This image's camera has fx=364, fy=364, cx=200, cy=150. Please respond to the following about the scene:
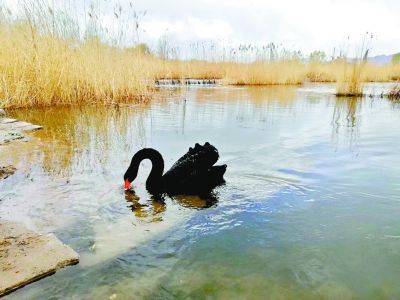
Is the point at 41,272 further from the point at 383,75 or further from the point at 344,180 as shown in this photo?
the point at 383,75

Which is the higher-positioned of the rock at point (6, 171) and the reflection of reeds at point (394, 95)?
the reflection of reeds at point (394, 95)

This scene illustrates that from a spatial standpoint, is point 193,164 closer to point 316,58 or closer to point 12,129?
point 12,129

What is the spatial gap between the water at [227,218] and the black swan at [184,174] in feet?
0.56

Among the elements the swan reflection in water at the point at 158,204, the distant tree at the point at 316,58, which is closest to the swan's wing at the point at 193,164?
the swan reflection in water at the point at 158,204

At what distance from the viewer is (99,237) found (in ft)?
8.80

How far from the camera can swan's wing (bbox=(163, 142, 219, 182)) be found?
383 cm

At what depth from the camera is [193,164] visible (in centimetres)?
388

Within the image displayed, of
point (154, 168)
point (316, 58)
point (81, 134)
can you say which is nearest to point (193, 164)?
point (154, 168)

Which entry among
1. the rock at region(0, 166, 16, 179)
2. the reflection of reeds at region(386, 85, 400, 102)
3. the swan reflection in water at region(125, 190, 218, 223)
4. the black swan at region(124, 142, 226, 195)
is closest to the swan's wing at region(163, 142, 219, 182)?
the black swan at region(124, 142, 226, 195)

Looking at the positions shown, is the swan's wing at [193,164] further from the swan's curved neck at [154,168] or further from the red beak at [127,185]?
the red beak at [127,185]

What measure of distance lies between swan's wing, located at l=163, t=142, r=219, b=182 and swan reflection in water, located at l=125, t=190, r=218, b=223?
0.23 meters

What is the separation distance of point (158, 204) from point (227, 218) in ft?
2.37

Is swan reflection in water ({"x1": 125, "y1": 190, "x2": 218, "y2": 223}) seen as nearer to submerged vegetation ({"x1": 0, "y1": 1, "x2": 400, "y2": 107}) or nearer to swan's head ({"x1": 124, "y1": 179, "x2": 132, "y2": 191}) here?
swan's head ({"x1": 124, "y1": 179, "x2": 132, "y2": 191})

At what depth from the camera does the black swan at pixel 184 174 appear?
12.3ft
